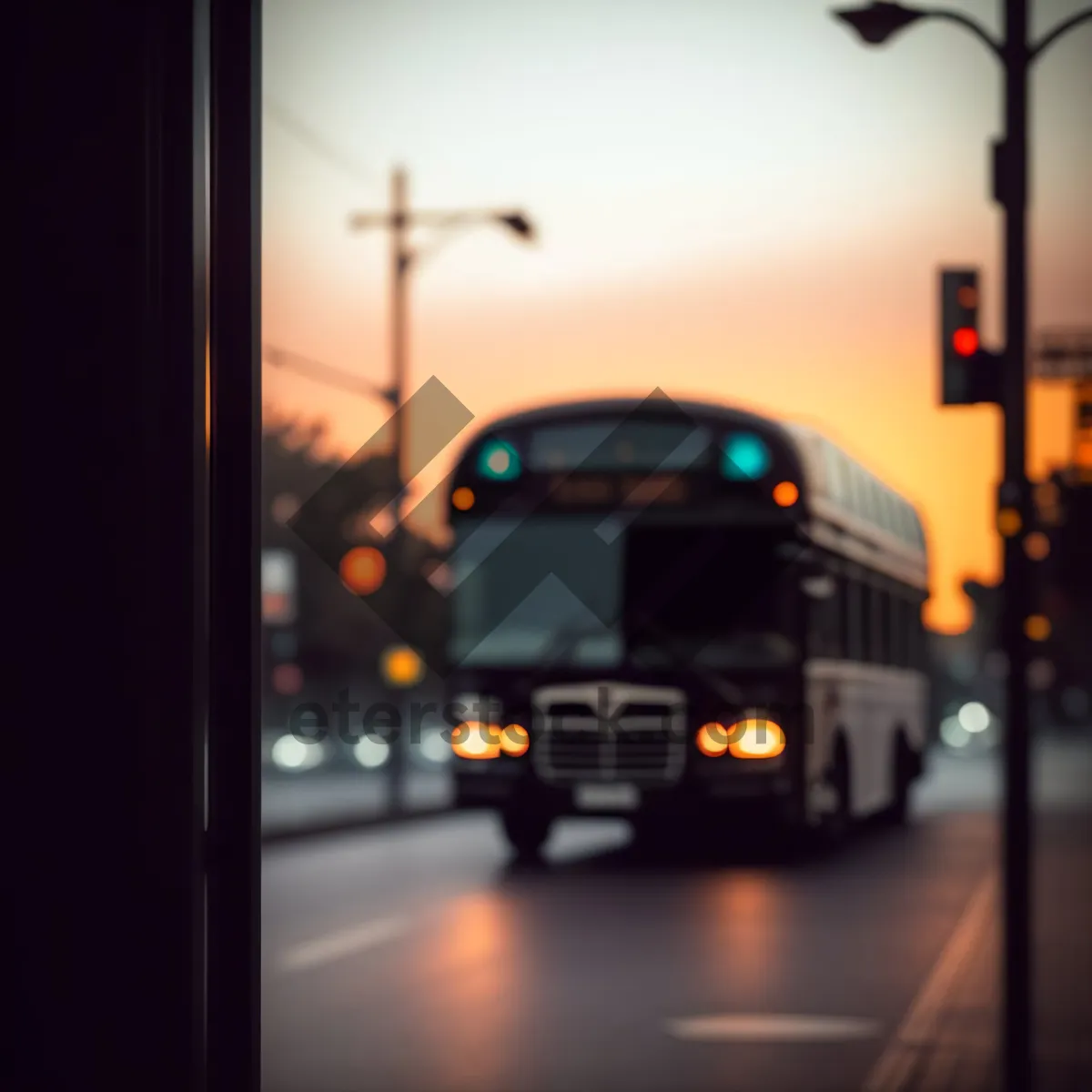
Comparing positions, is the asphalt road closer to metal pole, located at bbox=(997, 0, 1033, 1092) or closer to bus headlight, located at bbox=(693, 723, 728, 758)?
metal pole, located at bbox=(997, 0, 1033, 1092)

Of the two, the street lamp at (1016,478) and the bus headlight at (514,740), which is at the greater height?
the street lamp at (1016,478)

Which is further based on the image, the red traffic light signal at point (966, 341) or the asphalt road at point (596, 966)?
the red traffic light signal at point (966, 341)

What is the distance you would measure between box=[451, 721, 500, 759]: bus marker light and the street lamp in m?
10.1

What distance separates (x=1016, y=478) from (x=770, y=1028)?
258cm

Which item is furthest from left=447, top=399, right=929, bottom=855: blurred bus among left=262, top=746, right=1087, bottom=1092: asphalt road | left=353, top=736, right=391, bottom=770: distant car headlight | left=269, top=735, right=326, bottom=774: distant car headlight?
left=353, top=736, right=391, bottom=770: distant car headlight

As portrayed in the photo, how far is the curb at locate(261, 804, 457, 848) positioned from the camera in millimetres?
21922

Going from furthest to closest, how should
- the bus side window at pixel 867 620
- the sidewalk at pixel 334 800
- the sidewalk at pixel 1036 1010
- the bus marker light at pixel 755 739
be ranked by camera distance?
the sidewalk at pixel 334 800
the bus side window at pixel 867 620
the bus marker light at pixel 755 739
the sidewalk at pixel 1036 1010

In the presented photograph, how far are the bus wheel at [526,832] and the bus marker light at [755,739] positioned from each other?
7.02 feet

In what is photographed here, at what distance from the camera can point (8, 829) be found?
8.03 feet

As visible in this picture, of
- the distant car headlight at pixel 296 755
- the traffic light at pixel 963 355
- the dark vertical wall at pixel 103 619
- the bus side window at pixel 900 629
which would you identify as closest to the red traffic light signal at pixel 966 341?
the traffic light at pixel 963 355

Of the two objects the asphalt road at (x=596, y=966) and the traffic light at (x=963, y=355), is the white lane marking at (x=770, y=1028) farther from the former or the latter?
the traffic light at (x=963, y=355)

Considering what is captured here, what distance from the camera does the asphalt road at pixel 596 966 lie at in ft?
25.4

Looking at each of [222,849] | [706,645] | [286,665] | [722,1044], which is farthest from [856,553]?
[286,665]

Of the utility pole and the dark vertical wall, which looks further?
the utility pole
